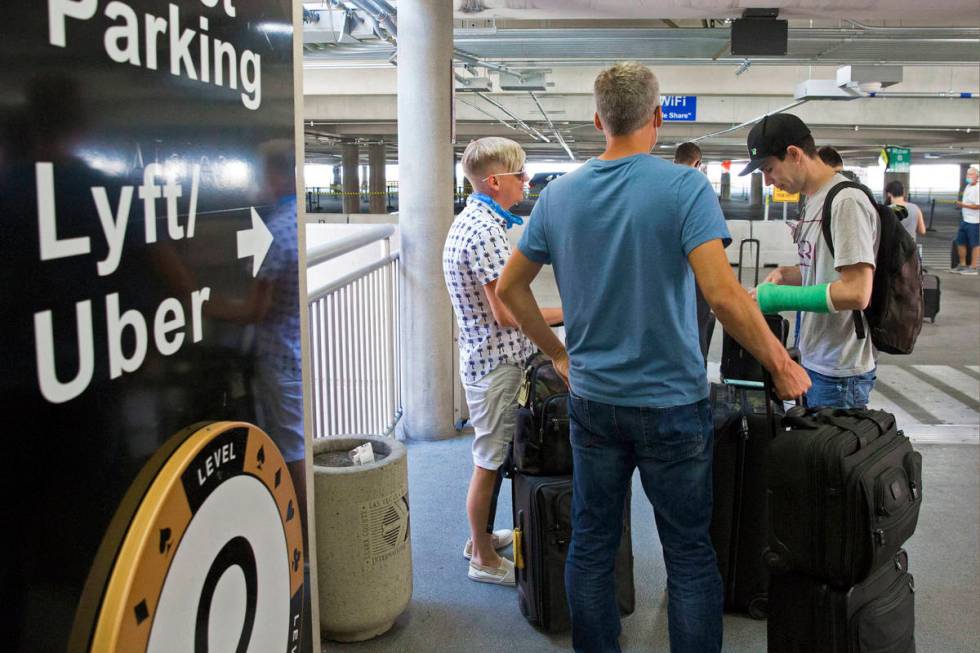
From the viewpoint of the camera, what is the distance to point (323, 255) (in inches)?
126

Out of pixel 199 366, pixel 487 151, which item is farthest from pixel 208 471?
pixel 487 151

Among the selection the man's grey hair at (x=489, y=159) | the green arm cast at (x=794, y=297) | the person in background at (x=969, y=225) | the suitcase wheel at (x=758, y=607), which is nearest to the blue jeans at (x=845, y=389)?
the green arm cast at (x=794, y=297)

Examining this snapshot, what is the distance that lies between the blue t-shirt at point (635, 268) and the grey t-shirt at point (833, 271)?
72 centimetres

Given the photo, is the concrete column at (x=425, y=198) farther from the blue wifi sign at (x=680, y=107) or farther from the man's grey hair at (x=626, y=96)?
the blue wifi sign at (x=680, y=107)

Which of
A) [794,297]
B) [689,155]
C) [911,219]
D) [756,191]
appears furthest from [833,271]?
[756,191]

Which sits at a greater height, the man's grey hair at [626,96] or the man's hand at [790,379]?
the man's grey hair at [626,96]

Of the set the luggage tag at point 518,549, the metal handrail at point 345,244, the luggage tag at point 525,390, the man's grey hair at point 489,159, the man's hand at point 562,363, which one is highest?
the man's grey hair at point 489,159

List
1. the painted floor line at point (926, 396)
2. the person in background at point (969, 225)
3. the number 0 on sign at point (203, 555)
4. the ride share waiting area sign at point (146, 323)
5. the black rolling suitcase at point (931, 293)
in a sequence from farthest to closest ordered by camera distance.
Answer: the person in background at point (969, 225) → the black rolling suitcase at point (931, 293) → the painted floor line at point (926, 396) → the number 0 on sign at point (203, 555) → the ride share waiting area sign at point (146, 323)

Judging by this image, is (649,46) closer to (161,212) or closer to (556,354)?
(556,354)

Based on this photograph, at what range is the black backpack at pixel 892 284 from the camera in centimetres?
264


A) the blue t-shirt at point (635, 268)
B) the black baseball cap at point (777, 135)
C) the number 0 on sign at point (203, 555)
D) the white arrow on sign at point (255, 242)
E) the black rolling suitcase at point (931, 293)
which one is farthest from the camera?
the black rolling suitcase at point (931, 293)

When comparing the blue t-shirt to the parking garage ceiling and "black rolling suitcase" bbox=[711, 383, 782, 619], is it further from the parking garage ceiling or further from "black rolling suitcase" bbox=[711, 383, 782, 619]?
the parking garage ceiling

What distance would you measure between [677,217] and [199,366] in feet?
3.78

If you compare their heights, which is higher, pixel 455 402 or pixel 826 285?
pixel 826 285
